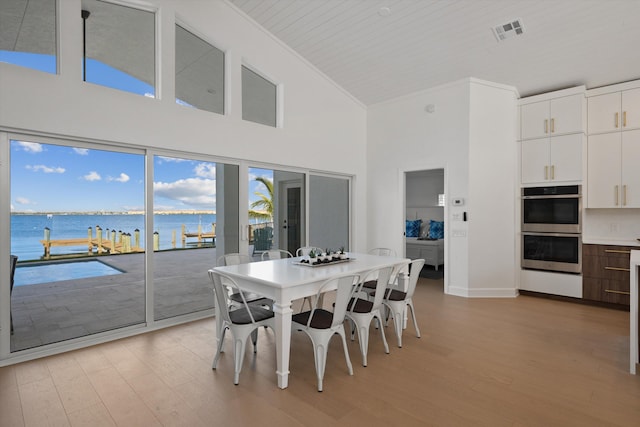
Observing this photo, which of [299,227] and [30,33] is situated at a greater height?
[30,33]

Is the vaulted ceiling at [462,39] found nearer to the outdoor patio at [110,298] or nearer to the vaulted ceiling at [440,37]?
the vaulted ceiling at [440,37]

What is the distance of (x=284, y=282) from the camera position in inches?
100

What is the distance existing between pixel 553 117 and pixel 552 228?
64.4 inches

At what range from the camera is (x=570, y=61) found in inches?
175

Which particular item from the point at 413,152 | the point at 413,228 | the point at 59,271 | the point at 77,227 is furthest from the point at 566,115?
the point at 59,271

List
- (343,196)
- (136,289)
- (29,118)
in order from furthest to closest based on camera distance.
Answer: (343,196), (136,289), (29,118)

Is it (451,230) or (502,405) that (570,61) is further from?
(502,405)

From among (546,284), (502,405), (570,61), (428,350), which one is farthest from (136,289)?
(570,61)

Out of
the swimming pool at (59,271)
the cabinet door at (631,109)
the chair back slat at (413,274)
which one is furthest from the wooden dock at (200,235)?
the cabinet door at (631,109)

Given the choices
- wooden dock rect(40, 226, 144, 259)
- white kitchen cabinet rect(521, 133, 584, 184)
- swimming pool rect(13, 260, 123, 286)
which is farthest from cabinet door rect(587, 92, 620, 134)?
swimming pool rect(13, 260, 123, 286)

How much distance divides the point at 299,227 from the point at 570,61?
4362mm

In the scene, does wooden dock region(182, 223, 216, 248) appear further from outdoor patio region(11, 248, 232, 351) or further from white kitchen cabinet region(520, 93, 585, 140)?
white kitchen cabinet region(520, 93, 585, 140)

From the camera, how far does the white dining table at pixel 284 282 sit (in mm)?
2518

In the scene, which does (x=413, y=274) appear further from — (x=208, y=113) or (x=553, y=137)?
(x=553, y=137)
